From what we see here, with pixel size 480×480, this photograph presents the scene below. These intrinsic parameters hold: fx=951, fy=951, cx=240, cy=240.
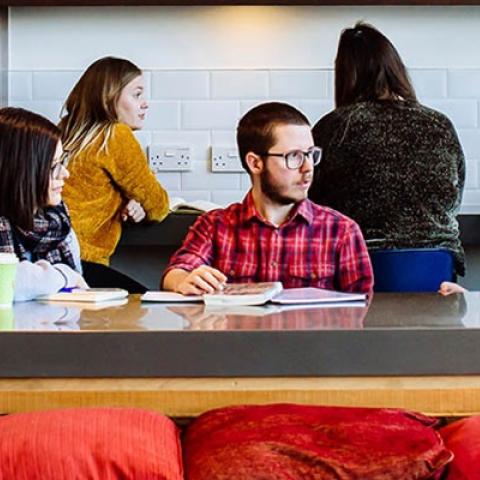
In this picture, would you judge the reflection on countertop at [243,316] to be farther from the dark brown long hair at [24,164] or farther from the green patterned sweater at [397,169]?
the green patterned sweater at [397,169]

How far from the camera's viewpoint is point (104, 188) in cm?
291

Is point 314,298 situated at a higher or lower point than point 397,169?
lower

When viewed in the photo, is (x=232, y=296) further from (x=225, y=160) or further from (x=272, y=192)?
(x=225, y=160)

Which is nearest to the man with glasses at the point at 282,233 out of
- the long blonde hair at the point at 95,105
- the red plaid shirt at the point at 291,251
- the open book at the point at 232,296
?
the red plaid shirt at the point at 291,251

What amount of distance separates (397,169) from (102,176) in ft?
3.11

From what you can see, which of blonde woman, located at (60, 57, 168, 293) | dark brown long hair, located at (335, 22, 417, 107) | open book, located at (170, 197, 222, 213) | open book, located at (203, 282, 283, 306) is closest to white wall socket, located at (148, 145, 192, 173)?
open book, located at (170, 197, 222, 213)

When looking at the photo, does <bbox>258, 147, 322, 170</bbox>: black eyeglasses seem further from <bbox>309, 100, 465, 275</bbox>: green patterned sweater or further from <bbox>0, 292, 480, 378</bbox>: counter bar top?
<bbox>0, 292, 480, 378</bbox>: counter bar top

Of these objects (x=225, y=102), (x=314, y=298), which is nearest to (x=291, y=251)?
(x=314, y=298)

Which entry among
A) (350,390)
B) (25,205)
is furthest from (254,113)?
(350,390)

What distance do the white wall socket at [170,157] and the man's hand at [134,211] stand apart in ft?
2.38

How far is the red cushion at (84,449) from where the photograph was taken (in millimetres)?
1041

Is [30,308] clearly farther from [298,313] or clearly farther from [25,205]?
[25,205]

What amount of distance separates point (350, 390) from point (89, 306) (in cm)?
56

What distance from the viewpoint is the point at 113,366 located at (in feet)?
4.20
